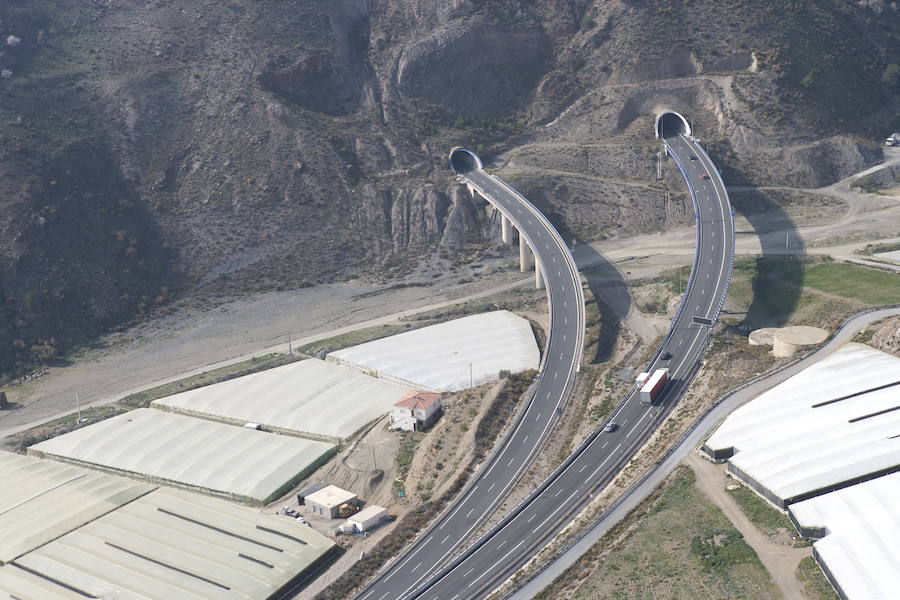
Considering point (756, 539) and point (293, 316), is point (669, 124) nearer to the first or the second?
point (293, 316)

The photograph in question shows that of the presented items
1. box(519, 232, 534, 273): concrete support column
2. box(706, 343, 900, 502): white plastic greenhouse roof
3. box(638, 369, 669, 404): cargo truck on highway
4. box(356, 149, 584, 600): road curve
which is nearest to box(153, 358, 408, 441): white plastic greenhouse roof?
box(356, 149, 584, 600): road curve

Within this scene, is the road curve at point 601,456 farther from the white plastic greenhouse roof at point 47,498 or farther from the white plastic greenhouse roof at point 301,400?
the white plastic greenhouse roof at point 47,498

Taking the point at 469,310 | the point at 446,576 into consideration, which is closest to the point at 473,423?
the point at 446,576

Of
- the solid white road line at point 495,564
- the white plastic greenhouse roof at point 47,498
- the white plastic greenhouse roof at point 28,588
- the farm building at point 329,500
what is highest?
the white plastic greenhouse roof at point 47,498

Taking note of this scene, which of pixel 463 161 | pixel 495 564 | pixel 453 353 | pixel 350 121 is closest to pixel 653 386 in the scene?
pixel 495 564

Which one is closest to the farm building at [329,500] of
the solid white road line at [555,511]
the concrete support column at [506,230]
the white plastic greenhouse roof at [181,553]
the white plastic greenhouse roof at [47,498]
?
the white plastic greenhouse roof at [181,553]
